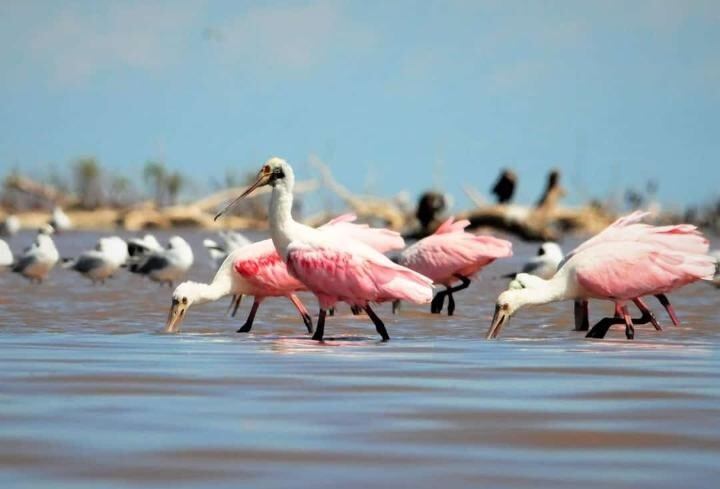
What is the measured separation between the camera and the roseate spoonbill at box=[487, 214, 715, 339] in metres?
12.2

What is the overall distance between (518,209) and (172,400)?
45640mm

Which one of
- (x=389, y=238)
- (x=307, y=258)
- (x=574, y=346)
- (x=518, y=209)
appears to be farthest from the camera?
(x=518, y=209)

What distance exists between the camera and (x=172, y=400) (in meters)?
6.95

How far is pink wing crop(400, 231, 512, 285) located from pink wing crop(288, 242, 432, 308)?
4092mm

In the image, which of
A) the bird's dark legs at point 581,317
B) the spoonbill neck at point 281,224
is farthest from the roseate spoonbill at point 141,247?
the spoonbill neck at point 281,224

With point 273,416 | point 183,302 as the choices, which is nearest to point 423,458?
point 273,416

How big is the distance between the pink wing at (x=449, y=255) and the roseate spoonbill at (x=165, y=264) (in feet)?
19.6

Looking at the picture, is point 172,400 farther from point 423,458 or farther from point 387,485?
point 387,485

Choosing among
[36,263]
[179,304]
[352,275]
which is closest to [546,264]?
[179,304]

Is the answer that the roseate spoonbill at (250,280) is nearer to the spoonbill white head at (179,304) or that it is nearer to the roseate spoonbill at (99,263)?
the spoonbill white head at (179,304)

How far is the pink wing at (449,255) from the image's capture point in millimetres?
16125

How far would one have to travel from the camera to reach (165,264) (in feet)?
70.7

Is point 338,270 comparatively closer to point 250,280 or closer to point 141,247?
point 250,280

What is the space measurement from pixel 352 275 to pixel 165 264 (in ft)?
32.6
